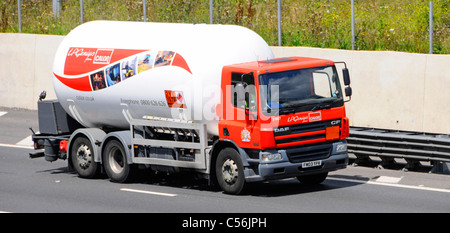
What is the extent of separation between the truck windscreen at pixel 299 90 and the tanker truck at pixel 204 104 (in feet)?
0.06

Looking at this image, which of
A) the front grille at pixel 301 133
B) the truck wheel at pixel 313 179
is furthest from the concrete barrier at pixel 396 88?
the front grille at pixel 301 133

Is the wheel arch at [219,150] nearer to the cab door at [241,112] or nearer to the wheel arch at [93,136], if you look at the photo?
the cab door at [241,112]

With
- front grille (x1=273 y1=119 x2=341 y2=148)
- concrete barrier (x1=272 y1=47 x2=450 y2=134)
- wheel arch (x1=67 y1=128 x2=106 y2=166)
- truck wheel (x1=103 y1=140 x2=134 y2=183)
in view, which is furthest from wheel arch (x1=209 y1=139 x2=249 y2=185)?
concrete barrier (x1=272 y1=47 x2=450 y2=134)

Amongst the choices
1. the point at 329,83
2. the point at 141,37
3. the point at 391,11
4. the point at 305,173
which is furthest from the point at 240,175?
the point at 391,11

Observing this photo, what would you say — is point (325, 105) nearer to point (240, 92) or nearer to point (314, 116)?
point (314, 116)

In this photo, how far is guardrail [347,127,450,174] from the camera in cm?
1800

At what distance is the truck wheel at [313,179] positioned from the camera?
1694cm

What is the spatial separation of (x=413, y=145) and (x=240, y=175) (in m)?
4.48

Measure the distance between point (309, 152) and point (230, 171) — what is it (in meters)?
1.47

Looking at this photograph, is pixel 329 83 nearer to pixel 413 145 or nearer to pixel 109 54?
pixel 413 145

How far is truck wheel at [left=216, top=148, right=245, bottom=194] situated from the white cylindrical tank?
0.58 m

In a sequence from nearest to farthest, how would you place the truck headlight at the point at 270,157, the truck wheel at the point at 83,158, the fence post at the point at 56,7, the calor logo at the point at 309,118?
1. the truck headlight at the point at 270,157
2. the calor logo at the point at 309,118
3. the truck wheel at the point at 83,158
4. the fence post at the point at 56,7

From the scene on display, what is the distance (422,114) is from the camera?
21469 millimetres
